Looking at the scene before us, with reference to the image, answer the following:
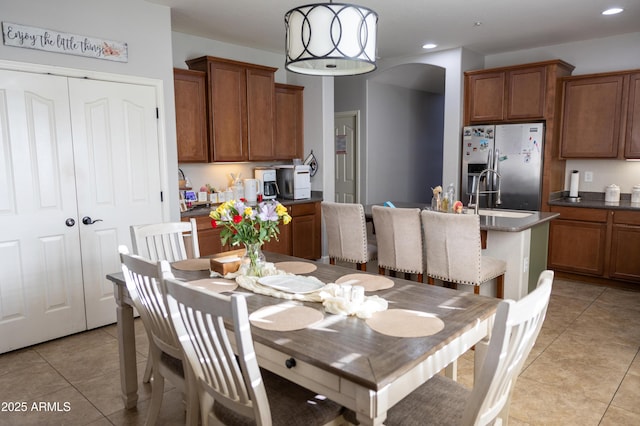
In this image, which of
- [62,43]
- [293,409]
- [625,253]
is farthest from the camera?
[625,253]

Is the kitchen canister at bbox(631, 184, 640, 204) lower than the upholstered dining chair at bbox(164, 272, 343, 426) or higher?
higher

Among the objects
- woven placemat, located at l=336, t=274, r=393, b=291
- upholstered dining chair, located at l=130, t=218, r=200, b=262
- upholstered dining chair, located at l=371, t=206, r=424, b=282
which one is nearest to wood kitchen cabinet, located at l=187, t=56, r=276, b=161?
upholstered dining chair, located at l=130, t=218, r=200, b=262

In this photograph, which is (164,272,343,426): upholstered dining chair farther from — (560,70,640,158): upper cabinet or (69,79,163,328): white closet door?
(560,70,640,158): upper cabinet

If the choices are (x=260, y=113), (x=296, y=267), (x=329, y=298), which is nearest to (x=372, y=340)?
(x=329, y=298)

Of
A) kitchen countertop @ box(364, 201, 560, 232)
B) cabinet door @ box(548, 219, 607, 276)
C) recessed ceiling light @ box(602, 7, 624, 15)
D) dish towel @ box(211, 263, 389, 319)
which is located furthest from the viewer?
cabinet door @ box(548, 219, 607, 276)

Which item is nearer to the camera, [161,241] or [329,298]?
[329,298]

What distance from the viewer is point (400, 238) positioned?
11.5 ft

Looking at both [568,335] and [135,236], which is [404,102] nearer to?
[568,335]

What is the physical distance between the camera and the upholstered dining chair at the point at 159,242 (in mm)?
2791

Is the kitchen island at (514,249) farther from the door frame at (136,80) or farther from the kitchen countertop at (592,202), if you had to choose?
the door frame at (136,80)

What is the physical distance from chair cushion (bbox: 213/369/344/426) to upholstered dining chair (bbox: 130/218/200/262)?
1.39m

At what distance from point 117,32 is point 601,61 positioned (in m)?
5.08

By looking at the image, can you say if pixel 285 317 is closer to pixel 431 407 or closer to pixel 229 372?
pixel 229 372

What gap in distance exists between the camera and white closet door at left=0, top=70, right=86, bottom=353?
3.16 m
